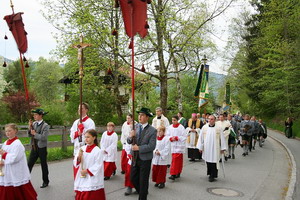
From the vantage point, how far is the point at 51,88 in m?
57.5

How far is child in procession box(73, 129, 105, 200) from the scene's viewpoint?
15.5 feet

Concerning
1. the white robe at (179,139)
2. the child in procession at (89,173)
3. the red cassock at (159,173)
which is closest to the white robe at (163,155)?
the red cassock at (159,173)

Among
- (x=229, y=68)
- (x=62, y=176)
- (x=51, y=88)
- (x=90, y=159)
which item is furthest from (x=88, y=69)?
(x=51, y=88)

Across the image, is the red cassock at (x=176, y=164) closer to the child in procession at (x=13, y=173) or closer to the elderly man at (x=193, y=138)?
the elderly man at (x=193, y=138)

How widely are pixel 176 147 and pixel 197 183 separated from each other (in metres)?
1.29

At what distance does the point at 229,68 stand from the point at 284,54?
2354 centimetres

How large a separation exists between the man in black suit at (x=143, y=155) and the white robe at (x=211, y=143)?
127 inches

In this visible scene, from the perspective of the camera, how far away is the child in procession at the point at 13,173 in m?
5.06

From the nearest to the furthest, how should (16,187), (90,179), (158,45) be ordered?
(90,179) < (16,187) < (158,45)

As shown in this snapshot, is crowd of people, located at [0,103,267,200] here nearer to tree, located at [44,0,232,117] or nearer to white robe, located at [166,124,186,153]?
white robe, located at [166,124,186,153]

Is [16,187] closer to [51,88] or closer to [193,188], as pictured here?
[193,188]

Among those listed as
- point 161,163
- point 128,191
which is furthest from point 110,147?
point 128,191

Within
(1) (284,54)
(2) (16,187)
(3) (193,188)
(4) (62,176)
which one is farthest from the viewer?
(1) (284,54)

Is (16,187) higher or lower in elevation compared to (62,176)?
higher
